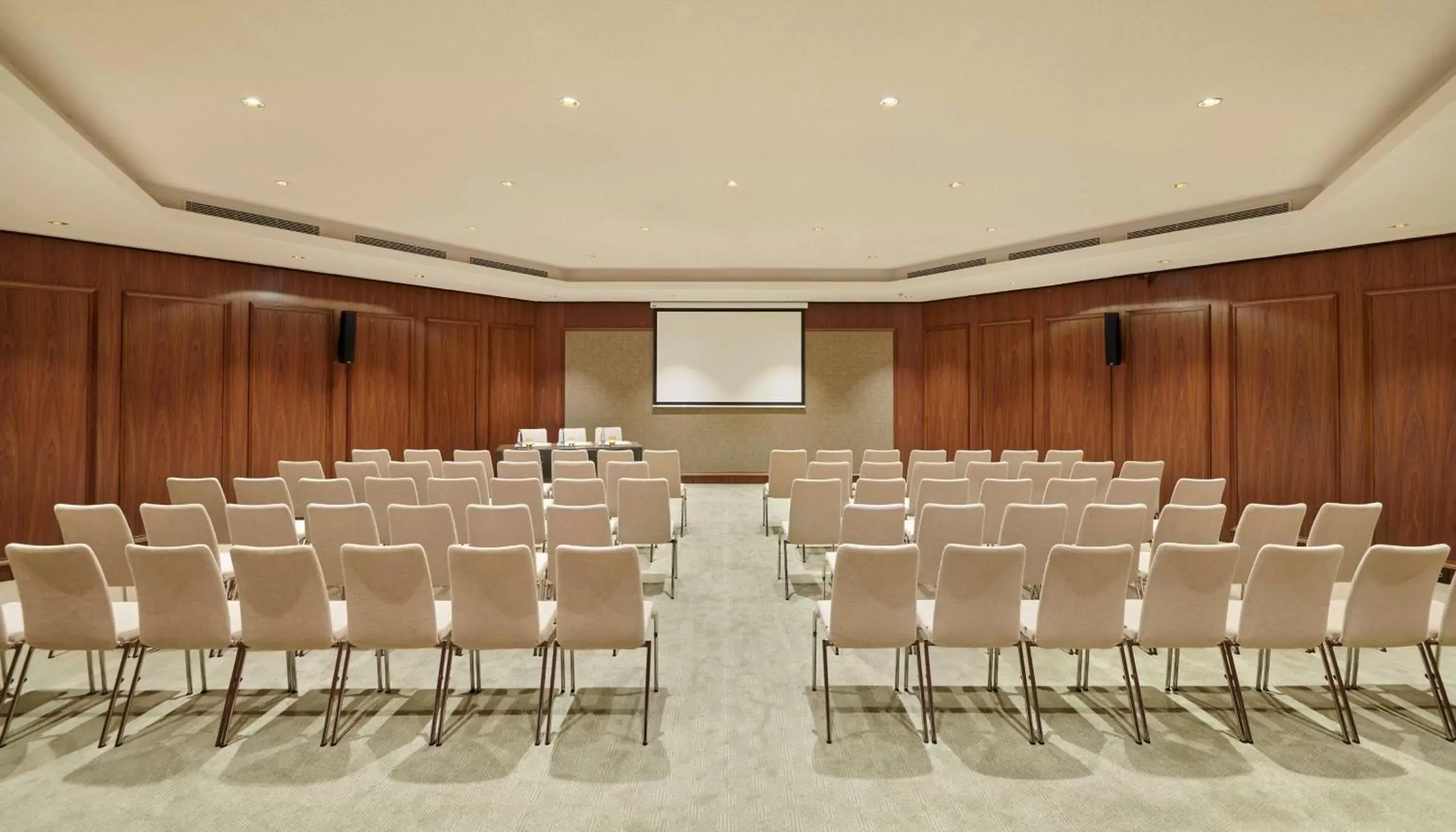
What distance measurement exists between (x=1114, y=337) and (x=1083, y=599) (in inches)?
307

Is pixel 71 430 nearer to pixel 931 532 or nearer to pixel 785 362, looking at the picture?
pixel 931 532

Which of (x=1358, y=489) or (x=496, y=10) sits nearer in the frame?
(x=496, y=10)

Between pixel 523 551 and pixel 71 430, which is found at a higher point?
pixel 71 430

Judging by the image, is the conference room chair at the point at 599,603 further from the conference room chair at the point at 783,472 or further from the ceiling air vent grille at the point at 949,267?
the ceiling air vent grille at the point at 949,267

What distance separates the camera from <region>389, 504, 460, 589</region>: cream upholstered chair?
441 cm

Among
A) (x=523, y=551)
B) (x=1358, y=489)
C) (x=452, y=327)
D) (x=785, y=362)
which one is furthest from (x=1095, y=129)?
(x=452, y=327)

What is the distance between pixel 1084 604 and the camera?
11.0 ft

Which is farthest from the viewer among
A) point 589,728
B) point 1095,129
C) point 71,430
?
point 71,430

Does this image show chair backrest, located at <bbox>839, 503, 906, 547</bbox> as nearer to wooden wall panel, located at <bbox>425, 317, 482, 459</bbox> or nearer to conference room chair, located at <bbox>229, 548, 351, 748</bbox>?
conference room chair, located at <bbox>229, 548, 351, 748</bbox>

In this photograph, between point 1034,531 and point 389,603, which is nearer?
point 389,603

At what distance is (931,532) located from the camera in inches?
180

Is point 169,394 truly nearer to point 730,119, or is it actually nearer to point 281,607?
point 281,607

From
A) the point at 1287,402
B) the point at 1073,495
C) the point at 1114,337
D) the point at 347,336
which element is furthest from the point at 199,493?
the point at 1287,402

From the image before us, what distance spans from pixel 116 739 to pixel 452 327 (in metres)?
8.92
